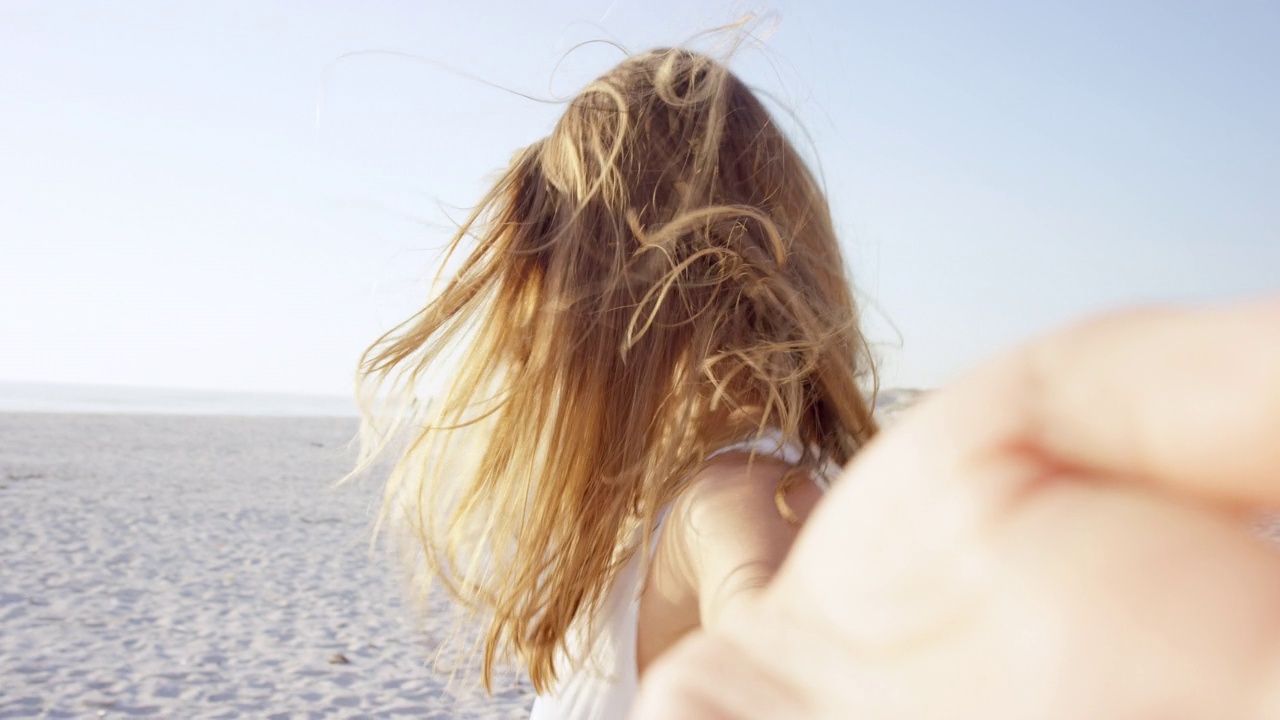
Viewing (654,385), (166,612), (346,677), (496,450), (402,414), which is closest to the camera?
(654,385)

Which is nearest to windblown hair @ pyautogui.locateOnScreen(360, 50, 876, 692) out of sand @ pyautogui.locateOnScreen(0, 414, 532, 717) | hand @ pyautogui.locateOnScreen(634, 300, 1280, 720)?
hand @ pyautogui.locateOnScreen(634, 300, 1280, 720)

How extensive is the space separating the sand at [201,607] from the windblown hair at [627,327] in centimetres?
351

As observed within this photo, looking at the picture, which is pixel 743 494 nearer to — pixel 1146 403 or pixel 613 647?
pixel 613 647

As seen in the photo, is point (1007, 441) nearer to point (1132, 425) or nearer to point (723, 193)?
point (1132, 425)

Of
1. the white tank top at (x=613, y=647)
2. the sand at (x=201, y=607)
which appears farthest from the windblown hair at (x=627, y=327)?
the sand at (x=201, y=607)

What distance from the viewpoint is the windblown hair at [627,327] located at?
1452 mm

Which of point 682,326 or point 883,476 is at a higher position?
point 883,476

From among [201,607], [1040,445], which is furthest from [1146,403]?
[201,607]

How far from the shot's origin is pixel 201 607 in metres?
7.23

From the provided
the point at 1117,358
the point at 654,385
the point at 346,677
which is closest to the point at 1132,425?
the point at 1117,358

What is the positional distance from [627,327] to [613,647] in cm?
48

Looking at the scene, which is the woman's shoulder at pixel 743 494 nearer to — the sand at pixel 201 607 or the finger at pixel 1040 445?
the finger at pixel 1040 445

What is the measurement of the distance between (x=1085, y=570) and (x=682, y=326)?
1178 millimetres

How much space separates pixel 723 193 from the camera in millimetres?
1607
